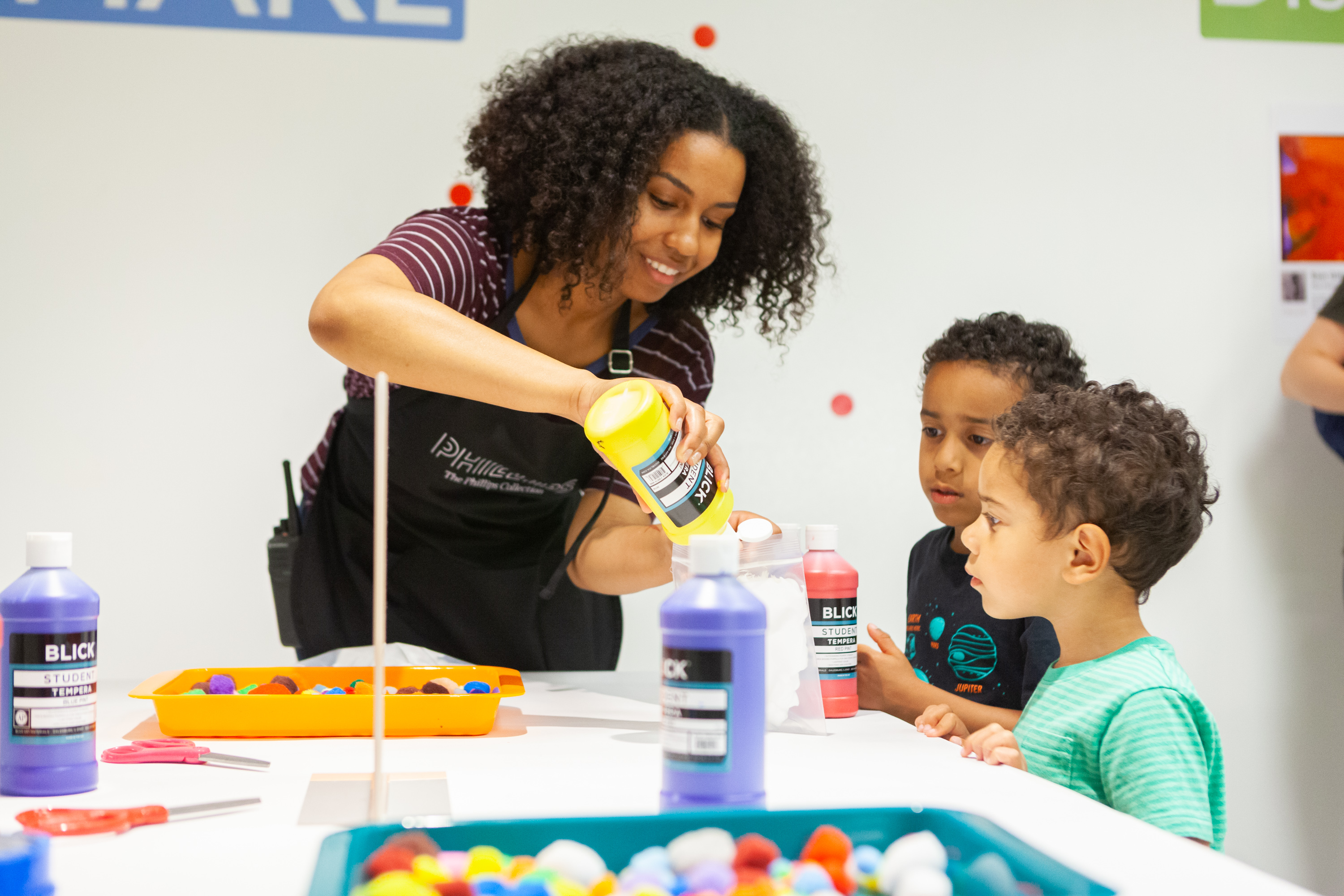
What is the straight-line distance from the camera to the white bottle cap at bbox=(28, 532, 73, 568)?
67 centimetres

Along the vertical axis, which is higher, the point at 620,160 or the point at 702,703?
the point at 620,160

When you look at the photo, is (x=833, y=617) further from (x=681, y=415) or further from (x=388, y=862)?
(x=388, y=862)

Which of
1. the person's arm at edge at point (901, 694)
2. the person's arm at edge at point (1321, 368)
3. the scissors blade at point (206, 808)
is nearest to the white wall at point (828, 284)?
the person's arm at edge at point (1321, 368)

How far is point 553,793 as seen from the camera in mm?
702

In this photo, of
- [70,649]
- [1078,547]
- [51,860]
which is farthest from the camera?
[1078,547]

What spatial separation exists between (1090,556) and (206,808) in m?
0.81

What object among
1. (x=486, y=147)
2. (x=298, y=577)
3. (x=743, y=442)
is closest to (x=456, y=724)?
(x=298, y=577)

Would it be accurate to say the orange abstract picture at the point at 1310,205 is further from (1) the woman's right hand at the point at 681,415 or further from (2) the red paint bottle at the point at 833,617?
(1) the woman's right hand at the point at 681,415

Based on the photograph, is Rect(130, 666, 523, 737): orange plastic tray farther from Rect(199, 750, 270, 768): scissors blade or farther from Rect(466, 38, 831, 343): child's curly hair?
Rect(466, 38, 831, 343): child's curly hair

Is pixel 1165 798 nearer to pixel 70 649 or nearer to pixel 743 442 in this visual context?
pixel 70 649

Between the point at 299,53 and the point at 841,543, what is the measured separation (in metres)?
1.34

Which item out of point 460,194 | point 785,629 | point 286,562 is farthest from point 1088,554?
point 460,194

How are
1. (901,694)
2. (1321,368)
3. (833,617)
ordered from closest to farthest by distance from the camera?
1. (833,617)
2. (901,694)
3. (1321,368)

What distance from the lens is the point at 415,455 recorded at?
1.35 metres
